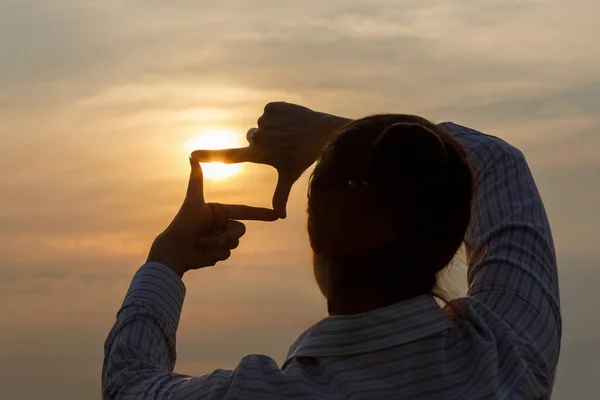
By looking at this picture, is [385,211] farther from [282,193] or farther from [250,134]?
[250,134]

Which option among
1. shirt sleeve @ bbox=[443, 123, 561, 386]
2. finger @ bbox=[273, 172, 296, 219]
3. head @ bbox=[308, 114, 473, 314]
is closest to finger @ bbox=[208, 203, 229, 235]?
finger @ bbox=[273, 172, 296, 219]

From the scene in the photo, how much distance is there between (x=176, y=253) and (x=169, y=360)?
0.29 m

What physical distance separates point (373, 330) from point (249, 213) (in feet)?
2.15

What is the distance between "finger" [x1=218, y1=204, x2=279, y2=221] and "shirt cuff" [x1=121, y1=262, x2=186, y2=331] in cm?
25

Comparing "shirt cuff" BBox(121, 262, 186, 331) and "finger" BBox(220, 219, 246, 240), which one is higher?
"finger" BBox(220, 219, 246, 240)

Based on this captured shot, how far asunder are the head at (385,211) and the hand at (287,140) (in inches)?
23.4

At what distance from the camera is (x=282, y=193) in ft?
9.25

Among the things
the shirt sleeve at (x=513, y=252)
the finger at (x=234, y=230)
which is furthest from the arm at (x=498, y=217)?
the finger at (x=234, y=230)

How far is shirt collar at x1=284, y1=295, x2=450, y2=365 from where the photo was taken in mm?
2232

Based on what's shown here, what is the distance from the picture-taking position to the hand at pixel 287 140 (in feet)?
9.46

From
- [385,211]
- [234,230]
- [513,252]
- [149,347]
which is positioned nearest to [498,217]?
[513,252]

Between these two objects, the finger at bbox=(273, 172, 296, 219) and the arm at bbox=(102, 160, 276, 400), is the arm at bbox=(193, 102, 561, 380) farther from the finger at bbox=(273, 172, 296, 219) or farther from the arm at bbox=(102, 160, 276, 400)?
the arm at bbox=(102, 160, 276, 400)

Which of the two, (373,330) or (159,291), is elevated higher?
(159,291)

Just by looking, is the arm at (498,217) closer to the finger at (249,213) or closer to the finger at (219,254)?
the finger at (249,213)
